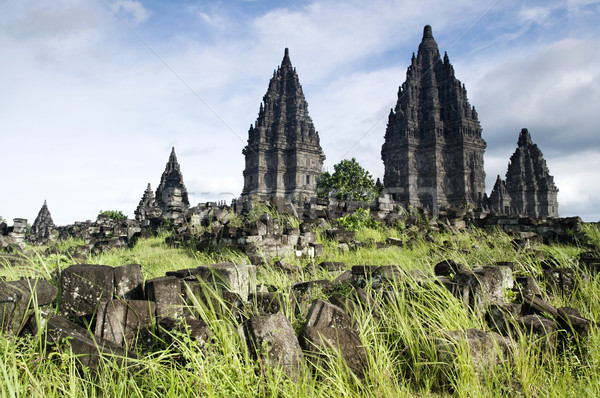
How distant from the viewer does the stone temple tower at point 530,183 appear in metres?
39.1

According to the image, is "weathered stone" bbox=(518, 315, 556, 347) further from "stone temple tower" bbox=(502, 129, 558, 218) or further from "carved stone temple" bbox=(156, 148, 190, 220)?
"stone temple tower" bbox=(502, 129, 558, 218)

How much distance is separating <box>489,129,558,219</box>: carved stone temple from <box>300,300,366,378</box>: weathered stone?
41.2 meters

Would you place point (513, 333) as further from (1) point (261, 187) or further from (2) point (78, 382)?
(1) point (261, 187)

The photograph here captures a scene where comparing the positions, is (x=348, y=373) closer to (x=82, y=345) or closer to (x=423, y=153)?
(x=82, y=345)

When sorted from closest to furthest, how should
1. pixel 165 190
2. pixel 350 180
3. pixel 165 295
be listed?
1. pixel 165 295
2. pixel 165 190
3. pixel 350 180

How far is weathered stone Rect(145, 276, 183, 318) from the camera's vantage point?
8.75 ft

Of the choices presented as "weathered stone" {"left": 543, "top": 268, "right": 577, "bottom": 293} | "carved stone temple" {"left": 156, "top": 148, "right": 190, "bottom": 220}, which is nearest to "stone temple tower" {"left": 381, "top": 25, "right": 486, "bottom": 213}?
"carved stone temple" {"left": 156, "top": 148, "right": 190, "bottom": 220}

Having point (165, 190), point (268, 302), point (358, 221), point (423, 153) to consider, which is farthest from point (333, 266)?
point (423, 153)

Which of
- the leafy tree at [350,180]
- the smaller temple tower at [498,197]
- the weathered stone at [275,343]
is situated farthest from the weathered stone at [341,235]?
the smaller temple tower at [498,197]

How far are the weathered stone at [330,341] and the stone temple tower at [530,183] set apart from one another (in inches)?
1667

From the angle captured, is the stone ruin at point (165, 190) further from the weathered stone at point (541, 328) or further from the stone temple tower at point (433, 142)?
the stone temple tower at point (433, 142)

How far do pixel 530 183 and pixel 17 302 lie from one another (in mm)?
45226

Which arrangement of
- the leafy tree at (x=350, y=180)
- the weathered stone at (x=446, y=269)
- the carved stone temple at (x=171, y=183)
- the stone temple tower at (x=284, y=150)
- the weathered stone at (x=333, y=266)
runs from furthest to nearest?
the stone temple tower at (x=284, y=150) < the leafy tree at (x=350, y=180) < the carved stone temple at (x=171, y=183) < the weathered stone at (x=333, y=266) < the weathered stone at (x=446, y=269)

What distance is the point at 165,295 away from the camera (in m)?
2.71
